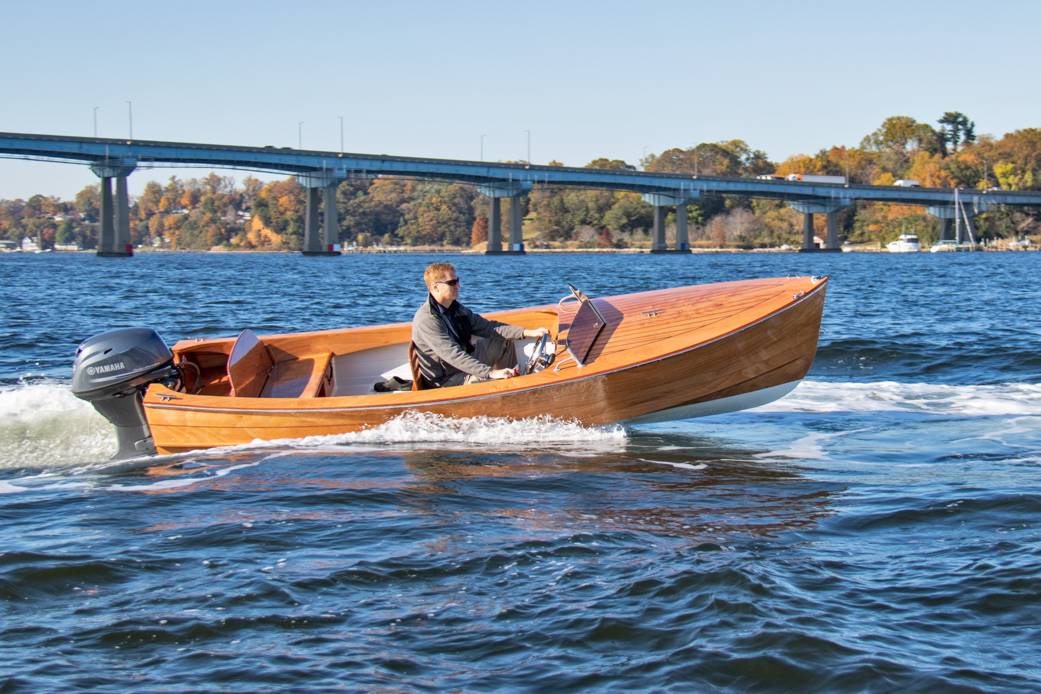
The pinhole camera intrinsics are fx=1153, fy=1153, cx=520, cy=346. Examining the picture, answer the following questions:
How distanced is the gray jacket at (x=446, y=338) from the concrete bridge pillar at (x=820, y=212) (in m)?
121

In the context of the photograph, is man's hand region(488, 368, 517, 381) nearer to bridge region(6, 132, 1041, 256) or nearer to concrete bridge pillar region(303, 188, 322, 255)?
bridge region(6, 132, 1041, 256)

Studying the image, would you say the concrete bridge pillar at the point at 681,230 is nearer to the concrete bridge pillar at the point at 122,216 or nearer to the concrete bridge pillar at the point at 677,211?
the concrete bridge pillar at the point at 677,211

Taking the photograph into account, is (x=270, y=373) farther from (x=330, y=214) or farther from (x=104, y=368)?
(x=330, y=214)

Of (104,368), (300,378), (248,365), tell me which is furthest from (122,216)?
(104,368)

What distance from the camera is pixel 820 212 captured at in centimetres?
12812

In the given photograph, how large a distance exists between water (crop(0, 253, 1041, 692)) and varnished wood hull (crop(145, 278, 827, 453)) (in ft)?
0.77

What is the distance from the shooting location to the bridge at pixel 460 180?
9281cm

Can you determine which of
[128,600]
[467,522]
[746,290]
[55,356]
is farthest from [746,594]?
[55,356]

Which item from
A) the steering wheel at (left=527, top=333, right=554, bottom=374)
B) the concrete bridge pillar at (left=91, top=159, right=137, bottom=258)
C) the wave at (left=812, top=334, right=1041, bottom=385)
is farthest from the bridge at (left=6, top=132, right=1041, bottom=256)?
the steering wheel at (left=527, top=333, right=554, bottom=374)

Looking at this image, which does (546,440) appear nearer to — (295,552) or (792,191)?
(295,552)

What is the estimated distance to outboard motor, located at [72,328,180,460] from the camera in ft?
34.0

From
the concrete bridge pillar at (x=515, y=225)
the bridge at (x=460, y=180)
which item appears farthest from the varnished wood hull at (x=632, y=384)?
the concrete bridge pillar at (x=515, y=225)

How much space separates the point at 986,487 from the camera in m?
8.63

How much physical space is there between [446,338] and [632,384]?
1746 mm
